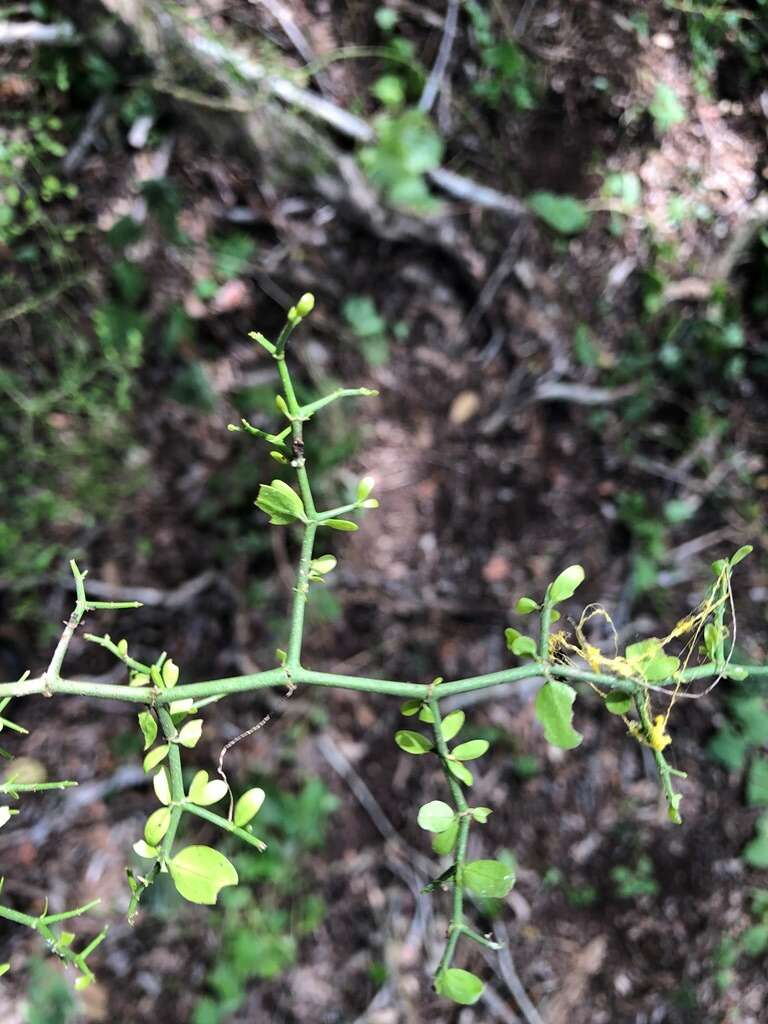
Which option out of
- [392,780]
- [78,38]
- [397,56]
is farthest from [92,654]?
[397,56]

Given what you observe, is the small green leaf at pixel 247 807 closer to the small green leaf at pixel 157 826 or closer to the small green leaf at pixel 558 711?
the small green leaf at pixel 157 826

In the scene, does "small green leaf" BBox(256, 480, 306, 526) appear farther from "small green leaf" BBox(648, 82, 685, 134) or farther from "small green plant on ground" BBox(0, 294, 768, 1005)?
"small green leaf" BBox(648, 82, 685, 134)

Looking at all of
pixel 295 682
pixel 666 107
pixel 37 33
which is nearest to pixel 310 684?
pixel 295 682

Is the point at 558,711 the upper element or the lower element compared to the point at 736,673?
lower

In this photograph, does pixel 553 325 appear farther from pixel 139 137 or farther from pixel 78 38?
pixel 78 38

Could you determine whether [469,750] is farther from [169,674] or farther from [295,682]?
[169,674]

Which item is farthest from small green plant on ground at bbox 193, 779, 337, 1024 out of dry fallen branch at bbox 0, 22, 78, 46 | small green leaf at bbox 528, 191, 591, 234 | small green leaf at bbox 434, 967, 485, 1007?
dry fallen branch at bbox 0, 22, 78, 46
